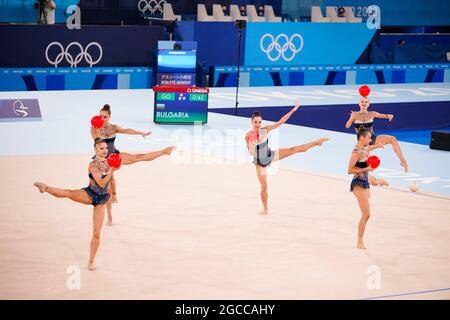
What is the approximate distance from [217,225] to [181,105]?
7985mm

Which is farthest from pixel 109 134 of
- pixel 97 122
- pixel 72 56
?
pixel 72 56

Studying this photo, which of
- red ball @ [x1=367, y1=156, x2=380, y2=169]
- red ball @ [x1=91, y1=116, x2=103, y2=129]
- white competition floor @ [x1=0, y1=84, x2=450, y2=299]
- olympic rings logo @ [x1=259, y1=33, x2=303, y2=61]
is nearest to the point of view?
white competition floor @ [x1=0, y1=84, x2=450, y2=299]

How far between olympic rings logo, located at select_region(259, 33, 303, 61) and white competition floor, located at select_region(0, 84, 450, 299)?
28.1ft

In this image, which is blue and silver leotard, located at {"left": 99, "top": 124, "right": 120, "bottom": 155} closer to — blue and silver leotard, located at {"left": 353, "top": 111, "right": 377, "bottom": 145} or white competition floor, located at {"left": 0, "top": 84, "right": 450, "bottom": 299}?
white competition floor, located at {"left": 0, "top": 84, "right": 450, "bottom": 299}

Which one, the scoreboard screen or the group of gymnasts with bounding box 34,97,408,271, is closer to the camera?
the group of gymnasts with bounding box 34,97,408,271

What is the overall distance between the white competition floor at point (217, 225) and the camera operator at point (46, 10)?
20.4ft

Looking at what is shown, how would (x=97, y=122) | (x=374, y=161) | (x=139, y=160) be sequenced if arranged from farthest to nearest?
(x=97, y=122), (x=139, y=160), (x=374, y=161)

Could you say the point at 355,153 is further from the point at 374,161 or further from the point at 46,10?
the point at 46,10

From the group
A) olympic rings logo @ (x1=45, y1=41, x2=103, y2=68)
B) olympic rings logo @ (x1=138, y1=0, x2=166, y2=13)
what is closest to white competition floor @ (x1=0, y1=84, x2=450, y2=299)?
olympic rings logo @ (x1=45, y1=41, x2=103, y2=68)

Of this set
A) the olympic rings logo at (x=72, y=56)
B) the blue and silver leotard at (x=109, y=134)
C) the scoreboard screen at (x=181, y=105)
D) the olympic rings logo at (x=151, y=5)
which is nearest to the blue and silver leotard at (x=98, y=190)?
the blue and silver leotard at (x=109, y=134)

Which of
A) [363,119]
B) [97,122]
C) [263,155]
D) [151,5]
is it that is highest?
[151,5]

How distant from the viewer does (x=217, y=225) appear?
12.8m

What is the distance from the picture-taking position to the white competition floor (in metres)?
10.3
